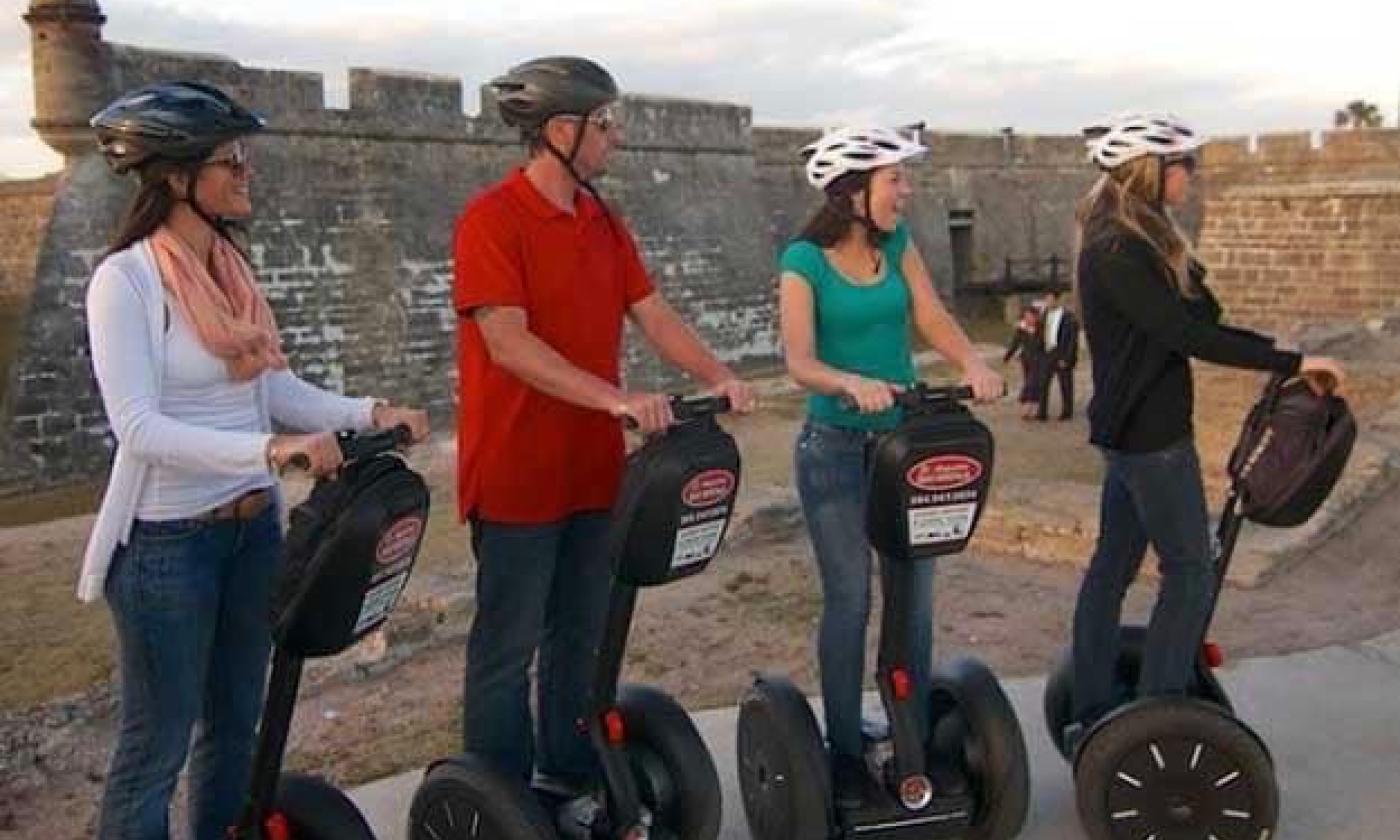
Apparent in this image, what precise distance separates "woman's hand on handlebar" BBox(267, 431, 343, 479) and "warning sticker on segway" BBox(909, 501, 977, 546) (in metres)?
1.26

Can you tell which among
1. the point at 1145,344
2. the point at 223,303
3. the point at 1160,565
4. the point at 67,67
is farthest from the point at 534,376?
the point at 67,67

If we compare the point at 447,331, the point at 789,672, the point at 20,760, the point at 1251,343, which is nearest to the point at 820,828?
the point at 1251,343

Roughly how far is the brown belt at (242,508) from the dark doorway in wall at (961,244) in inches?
1130

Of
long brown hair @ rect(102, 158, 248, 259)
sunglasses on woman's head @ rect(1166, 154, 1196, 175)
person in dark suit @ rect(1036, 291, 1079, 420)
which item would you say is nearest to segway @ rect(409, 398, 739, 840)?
long brown hair @ rect(102, 158, 248, 259)

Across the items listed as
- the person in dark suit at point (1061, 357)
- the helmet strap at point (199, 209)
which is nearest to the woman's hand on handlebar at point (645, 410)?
the helmet strap at point (199, 209)

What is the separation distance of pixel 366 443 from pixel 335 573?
25 centimetres

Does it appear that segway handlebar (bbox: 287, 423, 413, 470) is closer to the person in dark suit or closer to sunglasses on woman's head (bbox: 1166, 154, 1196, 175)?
sunglasses on woman's head (bbox: 1166, 154, 1196, 175)

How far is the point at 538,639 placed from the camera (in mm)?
3148

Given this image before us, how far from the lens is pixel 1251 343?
3.28 meters

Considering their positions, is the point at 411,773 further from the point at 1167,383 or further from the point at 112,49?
the point at 112,49

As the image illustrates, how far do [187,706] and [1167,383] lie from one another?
91.3 inches

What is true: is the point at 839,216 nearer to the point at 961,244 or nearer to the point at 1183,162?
the point at 1183,162

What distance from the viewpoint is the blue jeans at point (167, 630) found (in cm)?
261

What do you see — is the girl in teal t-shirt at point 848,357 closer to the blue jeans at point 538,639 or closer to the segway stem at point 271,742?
the blue jeans at point 538,639
